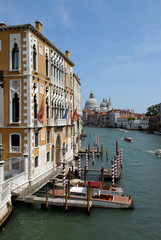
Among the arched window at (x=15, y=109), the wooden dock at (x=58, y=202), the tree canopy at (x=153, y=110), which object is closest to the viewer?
the wooden dock at (x=58, y=202)

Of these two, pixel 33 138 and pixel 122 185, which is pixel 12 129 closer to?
pixel 33 138

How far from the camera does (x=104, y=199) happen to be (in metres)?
15.6

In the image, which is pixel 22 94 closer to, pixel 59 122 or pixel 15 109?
pixel 15 109

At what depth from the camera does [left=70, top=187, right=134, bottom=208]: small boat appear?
15.1 meters

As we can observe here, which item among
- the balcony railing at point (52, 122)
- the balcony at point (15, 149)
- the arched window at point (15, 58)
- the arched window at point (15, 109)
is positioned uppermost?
the arched window at point (15, 58)

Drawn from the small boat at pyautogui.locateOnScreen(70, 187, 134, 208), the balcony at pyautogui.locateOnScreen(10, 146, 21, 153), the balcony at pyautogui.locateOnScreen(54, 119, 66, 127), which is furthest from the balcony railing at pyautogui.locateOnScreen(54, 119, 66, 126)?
the small boat at pyautogui.locateOnScreen(70, 187, 134, 208)

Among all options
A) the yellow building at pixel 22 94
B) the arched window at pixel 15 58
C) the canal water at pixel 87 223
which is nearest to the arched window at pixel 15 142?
the yellow building at pixel 22 94

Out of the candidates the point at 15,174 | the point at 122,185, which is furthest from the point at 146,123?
the point at 15,174

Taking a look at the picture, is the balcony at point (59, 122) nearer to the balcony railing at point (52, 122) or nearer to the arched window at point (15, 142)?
the balcony railing at point (52, 122)

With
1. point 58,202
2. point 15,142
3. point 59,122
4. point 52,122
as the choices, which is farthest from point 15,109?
point 58,202

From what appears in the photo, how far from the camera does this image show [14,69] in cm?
1602

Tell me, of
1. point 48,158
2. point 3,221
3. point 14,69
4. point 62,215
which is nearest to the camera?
point 3,221

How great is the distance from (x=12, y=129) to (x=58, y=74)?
7702 millimetres

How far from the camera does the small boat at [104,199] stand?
1512 centimetres
